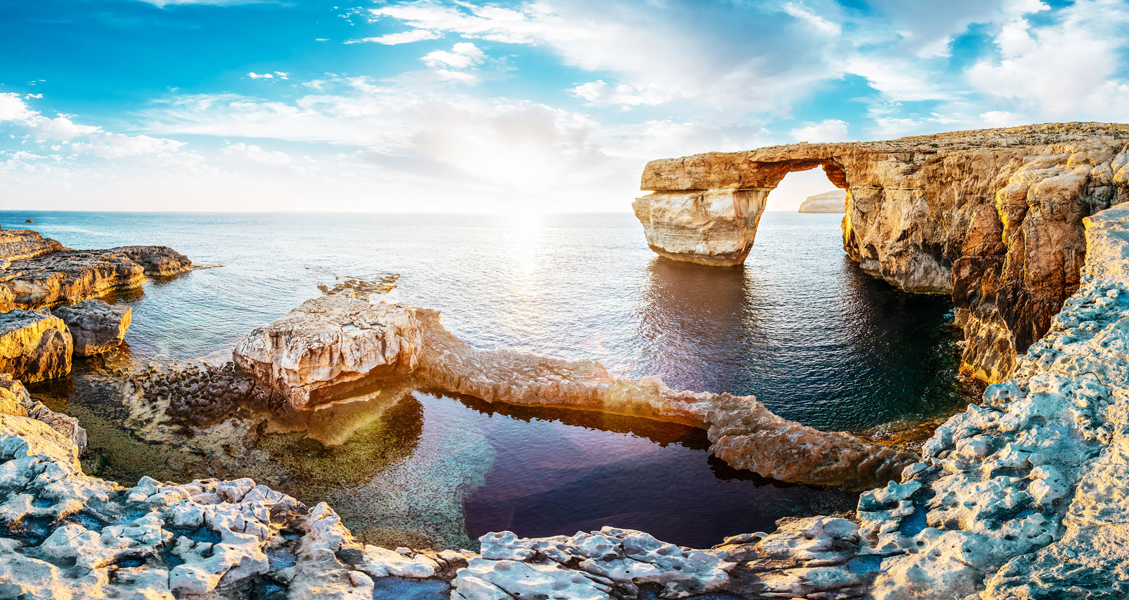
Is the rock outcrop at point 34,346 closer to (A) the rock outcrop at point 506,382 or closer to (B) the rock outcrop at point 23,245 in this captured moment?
(A) the rock outcrop at point 506,382

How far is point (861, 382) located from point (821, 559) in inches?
598

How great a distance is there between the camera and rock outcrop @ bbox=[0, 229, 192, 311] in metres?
34.4

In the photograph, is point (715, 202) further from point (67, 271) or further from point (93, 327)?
point (67, 271)

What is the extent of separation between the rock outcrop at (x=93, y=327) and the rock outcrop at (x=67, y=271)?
766cm

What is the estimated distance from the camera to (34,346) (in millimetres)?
20469

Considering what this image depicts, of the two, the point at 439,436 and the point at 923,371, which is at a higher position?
the point at 923,371

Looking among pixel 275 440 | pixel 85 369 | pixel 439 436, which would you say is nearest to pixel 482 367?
pixel 439 436

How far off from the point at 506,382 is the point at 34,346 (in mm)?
20065

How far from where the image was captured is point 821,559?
8.09m

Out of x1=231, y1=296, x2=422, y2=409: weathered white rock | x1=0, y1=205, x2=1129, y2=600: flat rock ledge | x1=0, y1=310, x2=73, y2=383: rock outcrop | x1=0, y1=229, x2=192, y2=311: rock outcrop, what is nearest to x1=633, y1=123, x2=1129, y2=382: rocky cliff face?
x1=0, y1=205, x2=1129, y2=600: flat rock ledge

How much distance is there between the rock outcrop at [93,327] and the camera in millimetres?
23516

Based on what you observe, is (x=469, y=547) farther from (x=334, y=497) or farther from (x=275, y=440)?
(x=275, y=440)

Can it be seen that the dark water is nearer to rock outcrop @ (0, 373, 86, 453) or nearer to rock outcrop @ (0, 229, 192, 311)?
rock outcrop @ (0, 373, 86, 453)

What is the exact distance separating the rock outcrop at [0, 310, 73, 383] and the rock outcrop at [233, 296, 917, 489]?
8.38m
